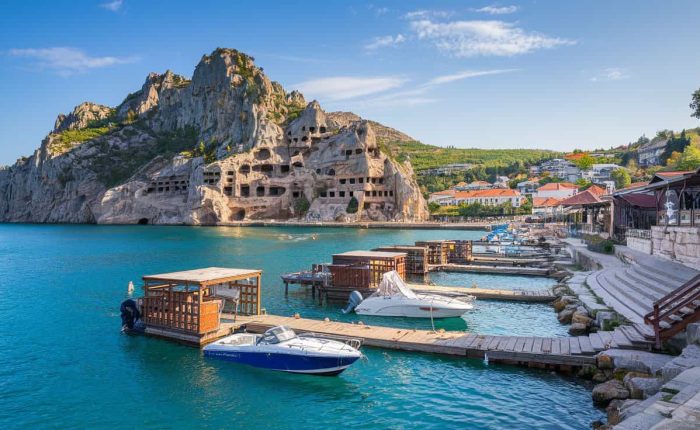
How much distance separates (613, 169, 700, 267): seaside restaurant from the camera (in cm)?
1972

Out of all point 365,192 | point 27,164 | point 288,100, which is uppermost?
point 288,100

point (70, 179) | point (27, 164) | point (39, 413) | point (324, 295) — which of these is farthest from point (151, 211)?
point (39, 413)

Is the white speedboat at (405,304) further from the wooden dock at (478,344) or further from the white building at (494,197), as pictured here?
the white building at (494,197)

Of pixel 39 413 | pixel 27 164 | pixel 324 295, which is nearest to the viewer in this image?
pixel 39 413

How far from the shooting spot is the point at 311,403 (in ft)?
46.2

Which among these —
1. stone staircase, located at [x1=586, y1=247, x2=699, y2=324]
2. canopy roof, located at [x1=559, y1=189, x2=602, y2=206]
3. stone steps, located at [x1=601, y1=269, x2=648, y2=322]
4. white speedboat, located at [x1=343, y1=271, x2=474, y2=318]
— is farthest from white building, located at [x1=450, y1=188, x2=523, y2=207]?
white speedboat, located at [x1=343, y1=271, x2=474, y2=318]

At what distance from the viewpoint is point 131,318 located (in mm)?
20766

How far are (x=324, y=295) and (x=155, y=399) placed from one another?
15.6 metres

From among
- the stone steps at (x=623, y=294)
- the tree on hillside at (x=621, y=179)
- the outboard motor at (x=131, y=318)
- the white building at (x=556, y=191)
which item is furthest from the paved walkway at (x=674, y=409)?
the white building at (x=556, y=191)

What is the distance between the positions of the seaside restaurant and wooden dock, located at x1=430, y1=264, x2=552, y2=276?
283 inches

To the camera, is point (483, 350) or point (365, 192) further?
point (365, 192)

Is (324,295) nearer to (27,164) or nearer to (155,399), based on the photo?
(155,399)

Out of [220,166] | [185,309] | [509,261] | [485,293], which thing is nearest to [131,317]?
[185,309]

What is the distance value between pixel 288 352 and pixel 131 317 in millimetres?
9093
